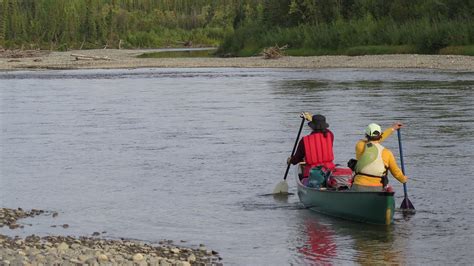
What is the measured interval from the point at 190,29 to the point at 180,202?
155140 mm

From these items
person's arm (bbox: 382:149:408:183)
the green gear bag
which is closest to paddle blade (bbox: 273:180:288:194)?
the green gear bag

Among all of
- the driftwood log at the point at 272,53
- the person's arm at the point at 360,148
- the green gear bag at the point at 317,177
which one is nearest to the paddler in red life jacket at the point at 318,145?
the green gear bag at the point at 317,177

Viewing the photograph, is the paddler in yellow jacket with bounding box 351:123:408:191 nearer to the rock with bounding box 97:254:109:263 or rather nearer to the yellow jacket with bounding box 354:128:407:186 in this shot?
the yellow jacket with bounding box 354:128:407:186

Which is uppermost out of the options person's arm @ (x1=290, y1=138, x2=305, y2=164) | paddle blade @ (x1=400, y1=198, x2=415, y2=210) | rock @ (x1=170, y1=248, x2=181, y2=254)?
person's arm @ (x1=290, y1=138, x2=305, y2=164)

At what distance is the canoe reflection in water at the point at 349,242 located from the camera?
13367 millimetres

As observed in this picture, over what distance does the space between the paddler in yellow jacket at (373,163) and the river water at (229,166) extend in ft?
2.48

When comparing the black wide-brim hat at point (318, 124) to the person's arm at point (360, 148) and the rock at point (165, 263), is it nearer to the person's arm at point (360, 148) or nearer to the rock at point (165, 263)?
the person's arm at point (360, 148)

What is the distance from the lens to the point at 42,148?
84.1ft

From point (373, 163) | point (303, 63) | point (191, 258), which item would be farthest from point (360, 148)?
point (303, 63)

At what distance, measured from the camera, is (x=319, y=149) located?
16797mm

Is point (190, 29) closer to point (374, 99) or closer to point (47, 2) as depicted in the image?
point (47, 2)

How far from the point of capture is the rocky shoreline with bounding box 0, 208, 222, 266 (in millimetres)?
11695

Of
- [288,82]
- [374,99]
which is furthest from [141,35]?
[374,99]

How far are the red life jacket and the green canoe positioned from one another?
55 centimetres
